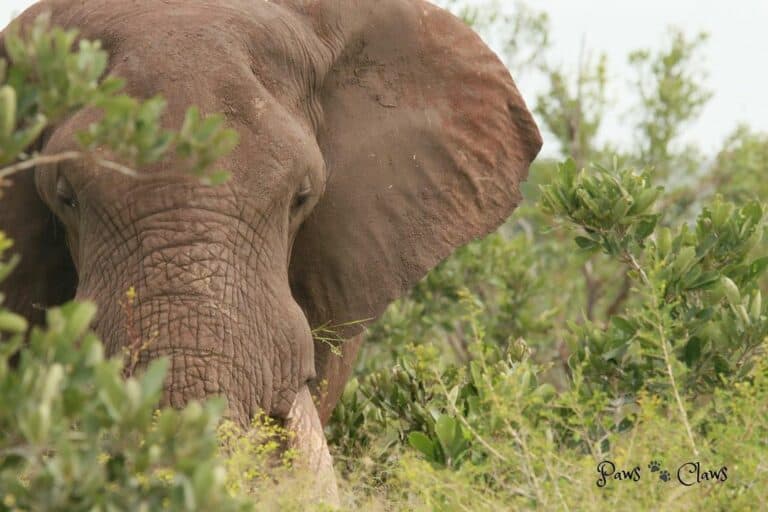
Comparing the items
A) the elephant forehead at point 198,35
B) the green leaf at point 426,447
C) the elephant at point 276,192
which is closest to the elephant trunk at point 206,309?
the elephant at point 276,192

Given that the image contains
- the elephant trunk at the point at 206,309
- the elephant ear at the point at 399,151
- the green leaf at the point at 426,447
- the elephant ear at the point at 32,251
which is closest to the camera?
the elephant trunk at the point at 206,309

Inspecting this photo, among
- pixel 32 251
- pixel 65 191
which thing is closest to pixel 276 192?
pixel 65 191

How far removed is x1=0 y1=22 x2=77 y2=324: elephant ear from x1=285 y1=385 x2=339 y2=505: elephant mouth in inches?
41.5

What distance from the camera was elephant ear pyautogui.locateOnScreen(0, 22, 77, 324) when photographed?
209 inches

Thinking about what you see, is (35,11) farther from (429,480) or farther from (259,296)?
(429,480)

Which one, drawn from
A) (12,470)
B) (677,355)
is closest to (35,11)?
(677,355)

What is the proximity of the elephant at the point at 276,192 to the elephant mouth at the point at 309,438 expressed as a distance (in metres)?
0.01

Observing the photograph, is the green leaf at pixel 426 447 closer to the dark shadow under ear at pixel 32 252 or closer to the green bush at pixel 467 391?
the green bush at pixel 467 391

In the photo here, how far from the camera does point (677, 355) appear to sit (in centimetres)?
512

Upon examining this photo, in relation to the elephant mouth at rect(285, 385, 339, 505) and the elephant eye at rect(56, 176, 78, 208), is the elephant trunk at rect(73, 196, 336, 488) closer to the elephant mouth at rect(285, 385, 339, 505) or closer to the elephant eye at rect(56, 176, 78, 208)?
the elephant mouth at rect(285, 385, 339, 505)

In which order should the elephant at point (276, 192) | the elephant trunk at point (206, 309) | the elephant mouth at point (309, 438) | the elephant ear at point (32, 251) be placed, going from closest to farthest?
the elephant trunk at point (206, 309), the elephant at point (276, 192), the elephant mouth at point (309, 438), the elephant ear at point (32, 251)

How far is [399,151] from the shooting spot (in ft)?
19.4

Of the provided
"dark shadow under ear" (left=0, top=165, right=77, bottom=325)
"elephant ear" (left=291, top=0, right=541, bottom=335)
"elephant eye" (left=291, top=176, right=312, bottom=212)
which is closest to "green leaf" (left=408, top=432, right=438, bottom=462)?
"elephant eye" (left=291, top=176, right=312, bottom=212)

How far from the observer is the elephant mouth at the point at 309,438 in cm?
483
